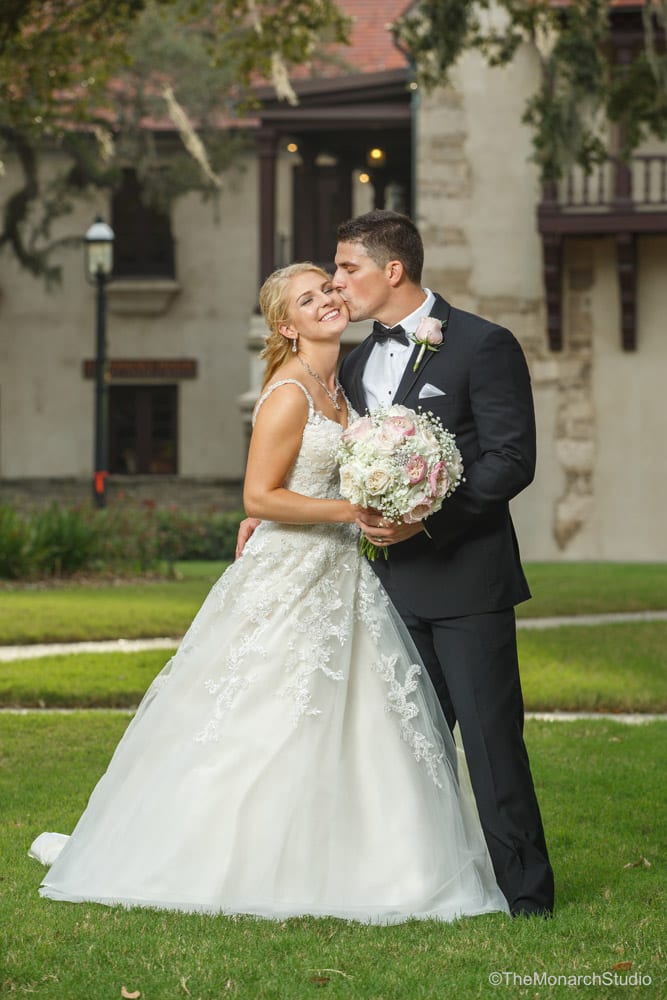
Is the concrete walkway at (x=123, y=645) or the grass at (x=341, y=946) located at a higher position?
the grass at (x=341, y=946)

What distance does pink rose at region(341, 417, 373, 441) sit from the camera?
182 inches

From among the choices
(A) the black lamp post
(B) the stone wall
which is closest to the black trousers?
(A) the black lamp post

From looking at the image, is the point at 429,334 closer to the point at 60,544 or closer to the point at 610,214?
the point at 60,544

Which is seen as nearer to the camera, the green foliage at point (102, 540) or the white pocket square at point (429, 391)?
the white pocket square at point (429, 391)

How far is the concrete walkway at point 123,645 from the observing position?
1109 centimetres

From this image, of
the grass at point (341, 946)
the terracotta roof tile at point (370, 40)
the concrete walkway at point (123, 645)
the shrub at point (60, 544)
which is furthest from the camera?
the terracotta roof tile at point (370, 40)

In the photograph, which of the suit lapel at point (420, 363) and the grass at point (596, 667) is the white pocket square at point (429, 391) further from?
the grass at point (596, 667)

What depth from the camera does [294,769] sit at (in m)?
4.87

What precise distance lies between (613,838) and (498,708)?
4.89ft

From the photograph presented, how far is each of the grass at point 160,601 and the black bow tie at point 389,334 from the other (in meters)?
7.29

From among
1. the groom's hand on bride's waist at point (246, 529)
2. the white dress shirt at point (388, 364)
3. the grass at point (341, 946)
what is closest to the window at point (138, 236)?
the grass at point (341, 946)

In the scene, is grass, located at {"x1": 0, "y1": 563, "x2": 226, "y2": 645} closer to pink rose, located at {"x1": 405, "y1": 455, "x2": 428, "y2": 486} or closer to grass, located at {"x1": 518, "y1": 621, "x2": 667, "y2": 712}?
grass, located at {"x1": 518, "y1": 621, "x2": 667, "y2": 712}

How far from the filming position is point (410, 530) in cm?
469

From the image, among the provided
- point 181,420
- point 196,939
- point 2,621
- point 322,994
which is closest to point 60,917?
point 196,939
